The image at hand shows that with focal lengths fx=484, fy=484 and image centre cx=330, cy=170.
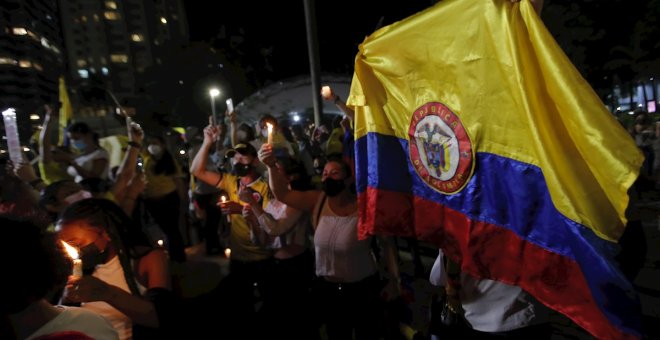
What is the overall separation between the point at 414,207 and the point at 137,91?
41.6 m

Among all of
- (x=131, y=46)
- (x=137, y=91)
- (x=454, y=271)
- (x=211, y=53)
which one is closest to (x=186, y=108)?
(x=211, y=53)

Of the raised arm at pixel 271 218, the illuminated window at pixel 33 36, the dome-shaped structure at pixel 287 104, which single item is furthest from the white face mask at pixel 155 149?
the illuminated window at pixel 33 36

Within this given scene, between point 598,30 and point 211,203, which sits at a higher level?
point 598,30

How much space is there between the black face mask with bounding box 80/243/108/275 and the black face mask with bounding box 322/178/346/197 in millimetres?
1662

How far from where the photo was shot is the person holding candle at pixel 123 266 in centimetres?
269

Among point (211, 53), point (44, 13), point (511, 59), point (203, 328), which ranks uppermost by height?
point (44, 13)

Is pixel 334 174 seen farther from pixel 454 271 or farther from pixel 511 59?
pixel 511 59

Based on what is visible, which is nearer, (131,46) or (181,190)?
(181,190)

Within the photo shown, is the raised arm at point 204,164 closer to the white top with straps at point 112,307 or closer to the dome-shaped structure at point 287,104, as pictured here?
the white top with straps at point 112,307

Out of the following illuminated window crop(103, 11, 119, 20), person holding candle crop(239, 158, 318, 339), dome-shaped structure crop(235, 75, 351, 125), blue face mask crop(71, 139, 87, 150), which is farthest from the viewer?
illuminated window crop(103, 11, 119, 20)

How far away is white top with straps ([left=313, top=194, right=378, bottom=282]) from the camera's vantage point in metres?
3.67

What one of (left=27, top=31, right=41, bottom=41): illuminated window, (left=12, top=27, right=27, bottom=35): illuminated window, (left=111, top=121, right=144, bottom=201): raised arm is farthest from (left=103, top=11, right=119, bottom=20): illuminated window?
(left=111, top=121, right=144, bottom=201): raised arm

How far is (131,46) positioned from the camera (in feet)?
392

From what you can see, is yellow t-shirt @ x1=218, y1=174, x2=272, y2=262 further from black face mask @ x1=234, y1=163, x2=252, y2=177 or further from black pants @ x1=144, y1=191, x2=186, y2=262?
black pants @ x1=144, y1=191, x2=186, y2=262
